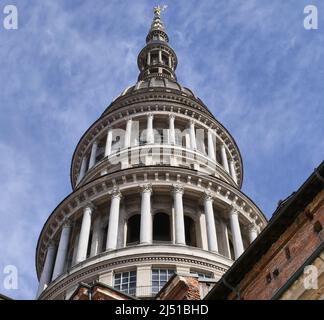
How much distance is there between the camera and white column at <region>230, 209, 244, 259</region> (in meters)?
33.3

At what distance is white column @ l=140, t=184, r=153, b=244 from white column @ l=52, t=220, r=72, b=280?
15.6ft

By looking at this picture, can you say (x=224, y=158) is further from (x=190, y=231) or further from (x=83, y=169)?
(x=83, y=169)

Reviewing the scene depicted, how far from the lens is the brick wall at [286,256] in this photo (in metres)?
13.5

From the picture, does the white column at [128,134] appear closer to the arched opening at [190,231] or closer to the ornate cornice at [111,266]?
the arched opening at [190,231]

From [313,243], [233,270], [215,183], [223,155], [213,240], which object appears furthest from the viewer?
[223,155]

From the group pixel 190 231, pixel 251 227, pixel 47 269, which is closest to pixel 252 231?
pixel 251 227

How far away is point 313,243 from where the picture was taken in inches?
527

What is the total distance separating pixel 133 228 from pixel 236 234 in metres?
5.81

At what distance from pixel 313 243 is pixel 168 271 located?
17.7 meters

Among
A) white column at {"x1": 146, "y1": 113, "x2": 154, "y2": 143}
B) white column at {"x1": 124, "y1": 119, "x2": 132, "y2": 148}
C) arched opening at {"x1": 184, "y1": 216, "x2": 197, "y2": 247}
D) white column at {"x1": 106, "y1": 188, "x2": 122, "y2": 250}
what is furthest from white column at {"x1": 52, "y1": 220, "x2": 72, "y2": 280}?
white column at {"x1": 146, "y1": 113, "x2": 154, "y2": 143}
